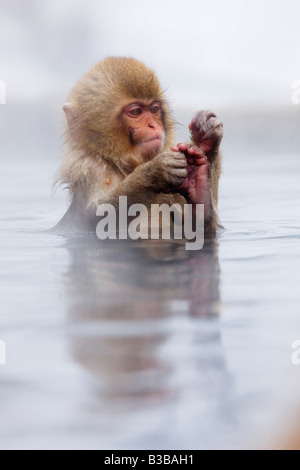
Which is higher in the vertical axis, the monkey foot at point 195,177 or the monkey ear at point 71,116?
the monkey ear at point 71,116

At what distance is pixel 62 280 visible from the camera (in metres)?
4.08

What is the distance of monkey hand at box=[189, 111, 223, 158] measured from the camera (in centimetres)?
539

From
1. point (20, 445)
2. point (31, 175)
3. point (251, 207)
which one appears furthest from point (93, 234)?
point (31, 175)

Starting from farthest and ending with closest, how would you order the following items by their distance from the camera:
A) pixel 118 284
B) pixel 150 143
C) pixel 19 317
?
pixel 150 143 → pixel 118 284 → pixel 19 317

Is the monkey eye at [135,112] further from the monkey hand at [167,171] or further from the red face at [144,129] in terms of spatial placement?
the monkey hand at [167,171]

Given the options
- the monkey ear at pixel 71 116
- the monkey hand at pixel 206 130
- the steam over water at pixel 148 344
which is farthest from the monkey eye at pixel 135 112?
the steam over water at pixel 148 344

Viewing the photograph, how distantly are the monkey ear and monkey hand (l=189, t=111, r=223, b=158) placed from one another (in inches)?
36.6

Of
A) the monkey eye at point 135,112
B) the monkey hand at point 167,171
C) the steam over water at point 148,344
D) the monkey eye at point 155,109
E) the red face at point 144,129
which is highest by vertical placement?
the monkey eye at point 155,109

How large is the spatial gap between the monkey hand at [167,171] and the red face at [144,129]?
56 centimetres

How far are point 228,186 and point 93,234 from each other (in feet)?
15.2

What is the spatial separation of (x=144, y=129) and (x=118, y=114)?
8.5 inches

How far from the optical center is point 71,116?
19.8 feet

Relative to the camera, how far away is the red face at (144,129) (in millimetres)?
5773
